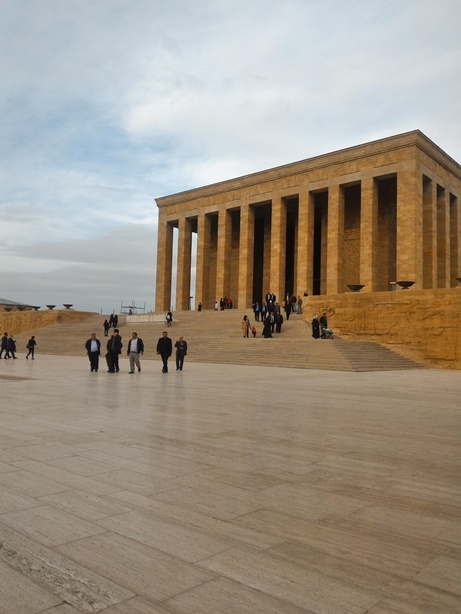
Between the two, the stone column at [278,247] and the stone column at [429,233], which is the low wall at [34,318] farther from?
the stone column at [429,233]

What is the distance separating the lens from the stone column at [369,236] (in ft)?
89.5

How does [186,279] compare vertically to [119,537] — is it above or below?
above

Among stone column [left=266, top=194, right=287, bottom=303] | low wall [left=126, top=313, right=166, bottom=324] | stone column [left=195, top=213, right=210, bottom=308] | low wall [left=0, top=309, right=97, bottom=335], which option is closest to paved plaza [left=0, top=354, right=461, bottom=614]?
low wall [left=126, top=313, right=166, bottom=324]

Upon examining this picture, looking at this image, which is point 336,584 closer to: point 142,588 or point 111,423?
point 142,588

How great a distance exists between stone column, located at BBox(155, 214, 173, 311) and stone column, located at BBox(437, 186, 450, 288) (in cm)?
1842

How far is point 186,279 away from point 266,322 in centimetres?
1734

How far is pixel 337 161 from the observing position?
29.0 meters

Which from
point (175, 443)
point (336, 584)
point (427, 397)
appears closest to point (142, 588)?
point (336, 584)

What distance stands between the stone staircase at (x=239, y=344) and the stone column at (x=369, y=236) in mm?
4987

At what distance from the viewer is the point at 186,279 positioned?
120ft

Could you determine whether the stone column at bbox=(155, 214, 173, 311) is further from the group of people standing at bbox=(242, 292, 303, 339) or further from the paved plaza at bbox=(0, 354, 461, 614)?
A: the paved plaza at bbox=(0, 354, 461, 614)

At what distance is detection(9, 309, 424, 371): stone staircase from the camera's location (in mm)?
16438

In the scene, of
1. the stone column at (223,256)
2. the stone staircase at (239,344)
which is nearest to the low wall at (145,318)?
the stone staircase at (239,344)

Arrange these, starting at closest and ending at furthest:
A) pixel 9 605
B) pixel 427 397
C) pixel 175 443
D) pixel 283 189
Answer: pixel 9 605 → pixel 175 443 → pixel 427 397 → pixel 283 189
